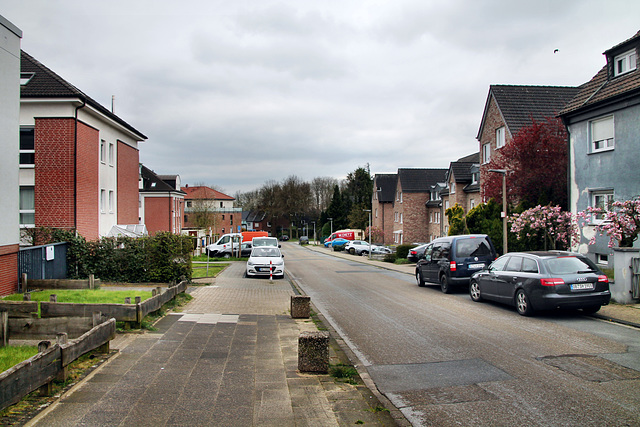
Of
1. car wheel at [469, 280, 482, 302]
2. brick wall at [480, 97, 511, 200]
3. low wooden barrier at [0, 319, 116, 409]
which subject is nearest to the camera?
low wooden barrier at [0, 319, 116, 409]

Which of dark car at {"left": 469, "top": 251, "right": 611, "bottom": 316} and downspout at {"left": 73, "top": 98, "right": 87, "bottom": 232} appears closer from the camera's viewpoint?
dark car at {"left": 469, "top": 251, "right": 611, "bottom": 316}

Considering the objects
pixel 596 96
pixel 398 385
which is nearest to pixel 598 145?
pixel 596 96

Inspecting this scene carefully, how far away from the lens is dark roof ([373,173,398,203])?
7181cm

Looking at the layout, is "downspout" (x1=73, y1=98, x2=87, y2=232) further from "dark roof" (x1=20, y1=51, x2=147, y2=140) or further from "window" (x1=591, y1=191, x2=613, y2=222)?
"window" (x1=591, y1=191, x2=613, y2=222)

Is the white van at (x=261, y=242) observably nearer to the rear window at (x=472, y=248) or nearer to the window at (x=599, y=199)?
the rear window at (x=472, y=248)

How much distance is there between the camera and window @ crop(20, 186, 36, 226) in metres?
22.3

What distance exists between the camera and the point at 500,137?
31.7 meters

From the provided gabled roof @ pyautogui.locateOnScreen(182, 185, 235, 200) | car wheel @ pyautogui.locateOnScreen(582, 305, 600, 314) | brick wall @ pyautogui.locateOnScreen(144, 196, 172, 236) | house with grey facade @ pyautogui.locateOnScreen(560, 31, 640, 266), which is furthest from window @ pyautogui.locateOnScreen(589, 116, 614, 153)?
gabled roof @ pyautogui.locateOnScreen(182, 185, 235, 200)

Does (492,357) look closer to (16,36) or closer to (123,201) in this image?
(16,36)

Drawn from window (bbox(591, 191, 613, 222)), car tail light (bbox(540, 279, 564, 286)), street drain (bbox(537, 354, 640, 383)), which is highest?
window (bbox(591, 191, 613, 222))

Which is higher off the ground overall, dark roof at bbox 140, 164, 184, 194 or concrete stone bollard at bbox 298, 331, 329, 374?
dark roof at bbox 140, 164, 184, 194

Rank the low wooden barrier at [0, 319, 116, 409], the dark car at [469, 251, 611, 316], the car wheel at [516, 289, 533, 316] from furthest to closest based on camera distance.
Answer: the car wheel at [516, 289, 533, 316]
the dark car at [469, 251, 611, 316]
the low wooden barrier at [0, 319, 116, 409]

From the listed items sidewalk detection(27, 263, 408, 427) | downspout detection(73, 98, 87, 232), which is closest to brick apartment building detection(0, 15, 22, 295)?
sidewalk detection(27, 263, 408, 427)

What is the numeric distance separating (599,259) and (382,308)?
10713 mm
